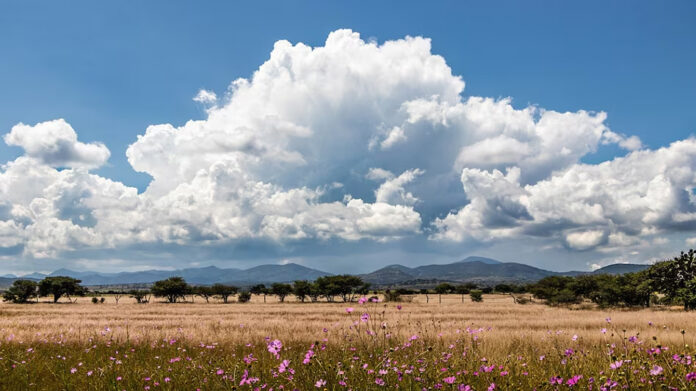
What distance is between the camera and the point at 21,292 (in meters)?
93.5

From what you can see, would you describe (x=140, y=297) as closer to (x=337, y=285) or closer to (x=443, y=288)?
(x=337, y=285)

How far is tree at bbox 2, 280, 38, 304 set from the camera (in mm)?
92250

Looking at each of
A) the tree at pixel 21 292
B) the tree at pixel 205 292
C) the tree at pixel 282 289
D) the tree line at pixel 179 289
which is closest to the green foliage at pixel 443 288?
the tree line at pixel 179 289

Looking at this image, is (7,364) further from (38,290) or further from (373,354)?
(38,290)

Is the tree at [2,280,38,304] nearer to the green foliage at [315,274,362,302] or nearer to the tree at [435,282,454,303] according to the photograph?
the green foliage at [315,274,362,302]

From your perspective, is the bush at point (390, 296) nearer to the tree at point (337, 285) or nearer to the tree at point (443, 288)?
the tree at point (337, 285)

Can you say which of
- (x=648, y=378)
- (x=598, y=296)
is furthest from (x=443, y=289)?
(x=648, y=378)

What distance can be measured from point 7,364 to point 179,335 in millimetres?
5977

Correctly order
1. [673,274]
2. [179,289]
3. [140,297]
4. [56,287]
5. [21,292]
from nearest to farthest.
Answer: [673,274] < [21,292] < [56,287] < [140,297] < [179,289]

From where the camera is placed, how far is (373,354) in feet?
23.4

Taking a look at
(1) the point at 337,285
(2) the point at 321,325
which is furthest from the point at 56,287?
(2) the point at 321,325

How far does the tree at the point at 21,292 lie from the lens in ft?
303

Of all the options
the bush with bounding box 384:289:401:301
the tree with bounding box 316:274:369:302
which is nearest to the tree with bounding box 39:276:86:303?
the tree with bounding box 316:274:369:302

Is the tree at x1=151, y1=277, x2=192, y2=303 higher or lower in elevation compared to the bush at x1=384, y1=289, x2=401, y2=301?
lower
